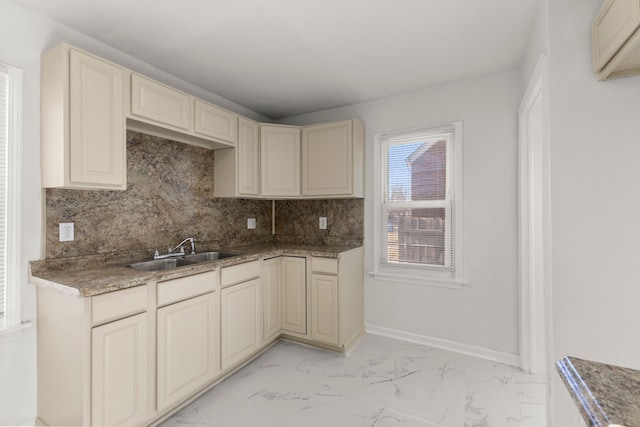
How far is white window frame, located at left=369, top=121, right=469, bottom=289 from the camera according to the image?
2.69 m

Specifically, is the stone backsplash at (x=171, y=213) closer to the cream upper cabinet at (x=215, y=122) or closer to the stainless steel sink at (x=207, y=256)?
the stainless steel sink at (x=207, y=256)

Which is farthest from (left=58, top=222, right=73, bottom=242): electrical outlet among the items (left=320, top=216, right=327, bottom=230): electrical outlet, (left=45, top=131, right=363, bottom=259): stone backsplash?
(left=320, top=216, right=327, bottom=230): electrical outlet

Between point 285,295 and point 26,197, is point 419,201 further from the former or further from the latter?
point 26,197

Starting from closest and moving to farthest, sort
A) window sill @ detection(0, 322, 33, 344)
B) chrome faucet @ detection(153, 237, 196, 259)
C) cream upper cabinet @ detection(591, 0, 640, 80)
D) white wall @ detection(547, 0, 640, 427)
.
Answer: cream upper cabinet @ detection(591, 0, 640, 80), white wall @ detection(547, 0, 640, 427), window sill @ detection(0, 322, 33, 344), chrome faucet @ detection(153, 237, 196, 259)

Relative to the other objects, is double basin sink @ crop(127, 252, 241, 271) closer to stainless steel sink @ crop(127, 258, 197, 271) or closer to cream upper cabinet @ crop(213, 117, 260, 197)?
stainless steel sink @ crop(127, 258, 197, 271)

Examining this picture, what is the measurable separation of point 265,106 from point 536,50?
8.25ft

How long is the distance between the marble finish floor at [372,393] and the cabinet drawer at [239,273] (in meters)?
0.77

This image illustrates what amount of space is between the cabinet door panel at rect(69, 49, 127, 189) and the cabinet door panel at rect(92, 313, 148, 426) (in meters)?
0.89

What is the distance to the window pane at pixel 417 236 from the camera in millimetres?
2809

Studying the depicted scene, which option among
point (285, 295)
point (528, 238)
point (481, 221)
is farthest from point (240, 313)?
point (528, 238)

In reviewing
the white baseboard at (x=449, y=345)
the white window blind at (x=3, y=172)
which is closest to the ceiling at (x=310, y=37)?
the white window blind at (x=3, y=172)

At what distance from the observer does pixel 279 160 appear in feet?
10.3

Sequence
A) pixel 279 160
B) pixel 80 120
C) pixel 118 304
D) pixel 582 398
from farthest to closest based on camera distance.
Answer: pixel 279 160, pixel 80 120, pixel 118 304, pixel 582 398

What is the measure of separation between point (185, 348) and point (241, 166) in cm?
165
